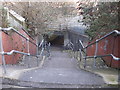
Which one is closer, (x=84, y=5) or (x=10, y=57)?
(x=10, y=57)

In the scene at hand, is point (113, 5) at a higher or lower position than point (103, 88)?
higher

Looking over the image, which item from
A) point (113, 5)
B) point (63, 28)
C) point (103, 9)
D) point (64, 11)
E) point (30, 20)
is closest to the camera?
point (113, 5)

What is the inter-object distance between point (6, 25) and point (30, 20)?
19.0ft

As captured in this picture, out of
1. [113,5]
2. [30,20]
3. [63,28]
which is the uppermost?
[113,5]

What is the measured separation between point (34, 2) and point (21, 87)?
8.25 meters

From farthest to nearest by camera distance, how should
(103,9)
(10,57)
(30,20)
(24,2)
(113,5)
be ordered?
(30,20) < (24,2) < (103,9) < (113,5) < (10,57)

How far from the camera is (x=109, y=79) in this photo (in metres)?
2.55

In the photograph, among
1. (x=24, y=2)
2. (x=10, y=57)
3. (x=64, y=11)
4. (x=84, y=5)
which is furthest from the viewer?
(x=64, y=11)

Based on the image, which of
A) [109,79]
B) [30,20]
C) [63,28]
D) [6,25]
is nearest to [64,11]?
[63,28]

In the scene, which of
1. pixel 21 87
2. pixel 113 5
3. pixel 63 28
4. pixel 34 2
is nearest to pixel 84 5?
pixel 113 5

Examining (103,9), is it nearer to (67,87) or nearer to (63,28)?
(67,87)

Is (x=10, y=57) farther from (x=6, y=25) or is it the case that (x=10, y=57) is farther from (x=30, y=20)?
(x=30, y=20)

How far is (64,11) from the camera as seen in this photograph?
14.4m

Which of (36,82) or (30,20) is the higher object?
(30,20)
